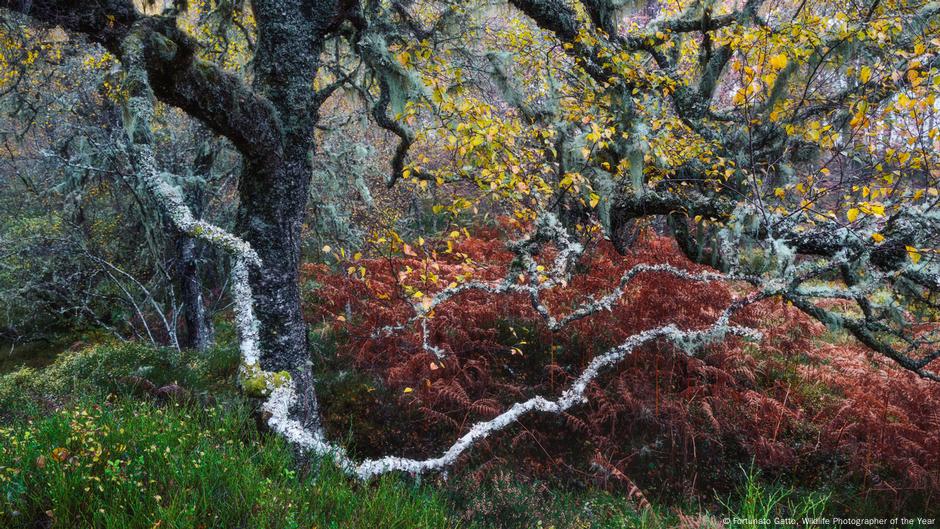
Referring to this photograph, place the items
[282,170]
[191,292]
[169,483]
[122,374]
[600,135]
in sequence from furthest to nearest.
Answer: [191,292]
[122,374]
[600,135]
[282,170]
[169,483]

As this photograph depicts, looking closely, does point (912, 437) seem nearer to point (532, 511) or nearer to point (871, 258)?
point (871, 258)

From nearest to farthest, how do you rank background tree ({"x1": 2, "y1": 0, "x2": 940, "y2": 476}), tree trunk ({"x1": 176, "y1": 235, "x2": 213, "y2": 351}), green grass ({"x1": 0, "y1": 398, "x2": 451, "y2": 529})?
green grass ({"x1": 0, "y1": 398, "x2": 451, "y2": 529}) < background tree ({"x1": 2, "y1": 0, "x2": 940, "y2": 476}) < tree trunk ({"x1": 176, "y1": 235, "x2": 213, "y2": 351})

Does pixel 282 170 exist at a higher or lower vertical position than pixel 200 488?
higher

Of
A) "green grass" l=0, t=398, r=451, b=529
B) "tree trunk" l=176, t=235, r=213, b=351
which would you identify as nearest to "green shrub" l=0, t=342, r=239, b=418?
"tree trunk" l=176, t=235, r=213, b=351

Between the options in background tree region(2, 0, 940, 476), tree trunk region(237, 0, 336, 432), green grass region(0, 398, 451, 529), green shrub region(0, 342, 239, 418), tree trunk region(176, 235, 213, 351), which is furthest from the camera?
tree trunk region(176, 235, 213, 351)

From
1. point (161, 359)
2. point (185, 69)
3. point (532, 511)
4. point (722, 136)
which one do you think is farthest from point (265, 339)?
point (722, 136)

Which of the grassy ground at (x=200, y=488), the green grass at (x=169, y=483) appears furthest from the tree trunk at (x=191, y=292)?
the green grass at (x=169, y=483)

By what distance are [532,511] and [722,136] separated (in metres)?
4.73

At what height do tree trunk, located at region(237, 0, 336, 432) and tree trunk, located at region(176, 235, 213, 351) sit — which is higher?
tree trunk, located at region(237, 0, 336, 432)

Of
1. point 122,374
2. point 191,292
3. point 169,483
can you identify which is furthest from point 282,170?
point 191,292

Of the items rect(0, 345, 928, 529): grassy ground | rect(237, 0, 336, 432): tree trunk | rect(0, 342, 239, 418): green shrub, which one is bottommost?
rect(0, 342, 239, 418): green shrub

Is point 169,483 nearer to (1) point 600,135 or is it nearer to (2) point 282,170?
(2) point 282,170

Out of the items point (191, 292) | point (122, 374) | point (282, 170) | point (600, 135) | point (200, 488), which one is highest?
point (600, 135)

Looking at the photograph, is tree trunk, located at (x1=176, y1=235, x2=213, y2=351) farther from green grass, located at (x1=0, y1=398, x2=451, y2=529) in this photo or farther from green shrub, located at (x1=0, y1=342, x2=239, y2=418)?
green grass, located at (x1=0, y1=398, x2=451, y2=529)
